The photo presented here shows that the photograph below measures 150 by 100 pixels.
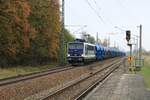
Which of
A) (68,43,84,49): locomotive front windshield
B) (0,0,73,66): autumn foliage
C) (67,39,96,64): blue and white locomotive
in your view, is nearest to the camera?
(0,0,73,66): autumn foliage

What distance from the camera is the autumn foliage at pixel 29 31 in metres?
39.9

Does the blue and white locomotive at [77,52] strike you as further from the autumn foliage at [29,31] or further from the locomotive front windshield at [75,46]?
the autumn foliage at [29,31]

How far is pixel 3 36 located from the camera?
39.6 metres

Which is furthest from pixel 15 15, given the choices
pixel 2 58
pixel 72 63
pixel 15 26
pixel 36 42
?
pixel 72 63

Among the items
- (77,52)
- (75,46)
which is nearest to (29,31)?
(75,46)

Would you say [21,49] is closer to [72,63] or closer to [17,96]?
[72,63]

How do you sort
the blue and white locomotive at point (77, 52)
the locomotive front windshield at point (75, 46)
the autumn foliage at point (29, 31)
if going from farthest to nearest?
the locomotive front windshield at point (75, 46), the blue and white locomotive at point (77, 52), the autumn foliage at point (29, 31)

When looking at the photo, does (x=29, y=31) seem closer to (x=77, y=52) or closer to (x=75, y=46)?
(x=75, y=46)

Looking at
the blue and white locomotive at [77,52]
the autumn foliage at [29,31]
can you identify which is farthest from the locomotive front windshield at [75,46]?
the autumn foliage at [29,31]

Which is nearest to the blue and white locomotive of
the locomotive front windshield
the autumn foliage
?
the locomotive front windshield

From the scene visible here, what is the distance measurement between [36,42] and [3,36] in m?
11.1

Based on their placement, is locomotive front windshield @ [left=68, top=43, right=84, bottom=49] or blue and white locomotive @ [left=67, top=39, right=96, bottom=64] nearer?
blue and white locomotive @ [left=67, top=39, right=96, bottom=64]

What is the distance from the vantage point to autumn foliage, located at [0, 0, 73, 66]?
39.9 meters

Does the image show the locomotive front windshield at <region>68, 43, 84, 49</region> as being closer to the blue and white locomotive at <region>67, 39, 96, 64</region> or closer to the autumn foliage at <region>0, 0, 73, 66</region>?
the blue and white locomotive at <region>67, 39, 96, 64</region>
